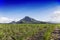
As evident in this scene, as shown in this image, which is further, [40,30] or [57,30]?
[40,30]

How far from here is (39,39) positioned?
76688 millimetres

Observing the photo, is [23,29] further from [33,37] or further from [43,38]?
[43,38]

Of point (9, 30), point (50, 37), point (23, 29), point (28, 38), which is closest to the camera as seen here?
point (50, 37)

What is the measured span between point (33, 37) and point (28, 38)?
94.7 inches

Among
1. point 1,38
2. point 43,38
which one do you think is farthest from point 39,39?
point 1,38

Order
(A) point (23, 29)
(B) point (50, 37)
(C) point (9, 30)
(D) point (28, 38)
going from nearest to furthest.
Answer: (B) point (50, 37) → (D) point (28, 38) → (C) point (9, 30) → (A) point (23, 29)

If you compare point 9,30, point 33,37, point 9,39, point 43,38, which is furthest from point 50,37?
point 9,30

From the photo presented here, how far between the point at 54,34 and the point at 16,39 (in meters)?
15.2

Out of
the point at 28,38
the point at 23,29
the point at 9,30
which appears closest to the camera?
the point at 28,38

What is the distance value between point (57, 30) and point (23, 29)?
20290mm

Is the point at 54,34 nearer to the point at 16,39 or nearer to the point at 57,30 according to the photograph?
the point at 57,30

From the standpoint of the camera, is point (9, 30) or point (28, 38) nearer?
point (28, 38)

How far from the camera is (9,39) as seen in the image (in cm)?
7556

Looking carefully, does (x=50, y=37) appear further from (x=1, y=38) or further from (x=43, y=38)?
(x=1, y=38)
